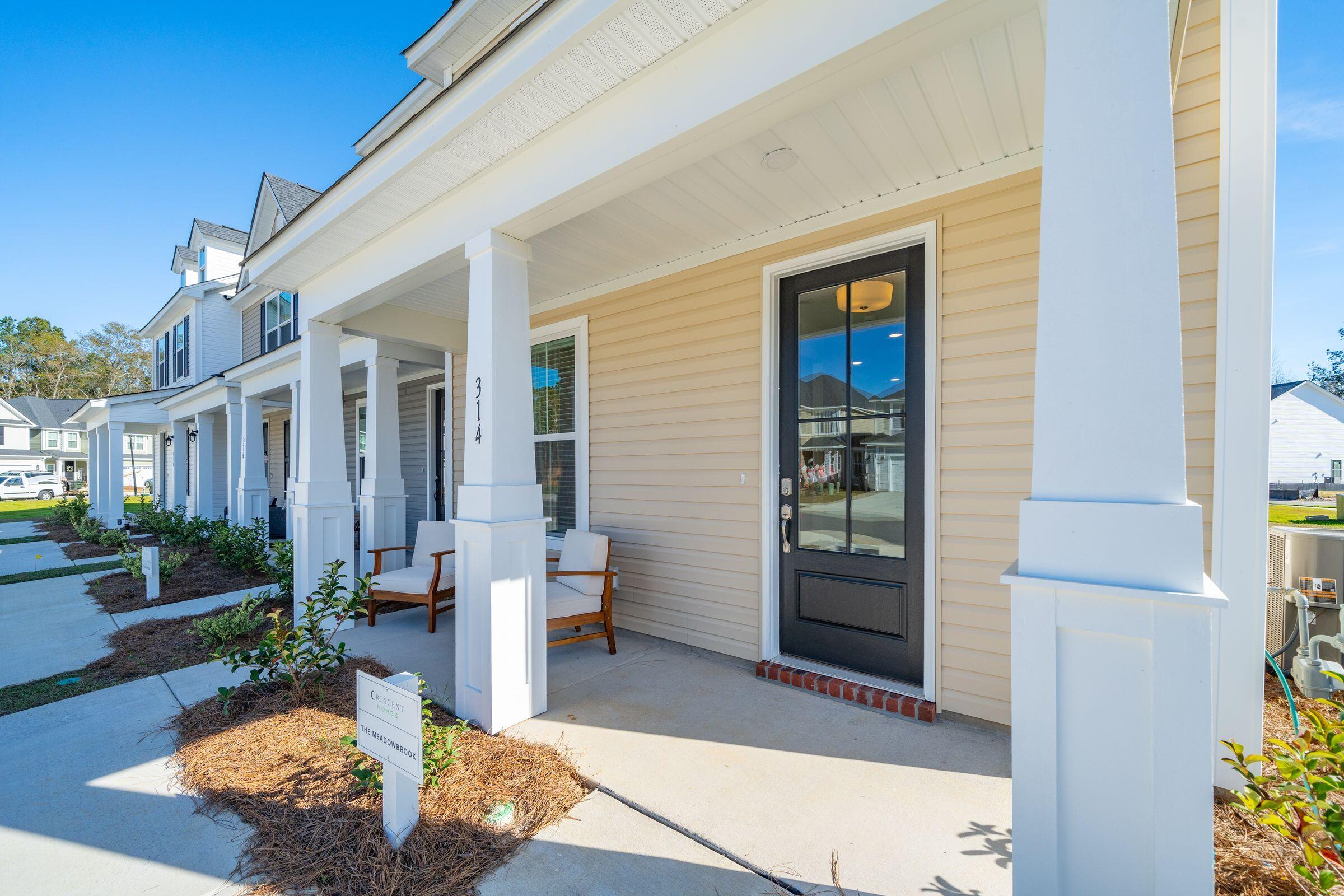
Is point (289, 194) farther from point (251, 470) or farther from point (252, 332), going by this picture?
point (251, 470)

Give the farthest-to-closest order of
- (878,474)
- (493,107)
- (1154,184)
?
(878,474), (493,107), (1154,184)

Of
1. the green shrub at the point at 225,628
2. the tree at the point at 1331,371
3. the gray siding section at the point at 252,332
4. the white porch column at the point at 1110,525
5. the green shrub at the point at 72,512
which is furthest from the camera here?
the tree at the point at 1331,371

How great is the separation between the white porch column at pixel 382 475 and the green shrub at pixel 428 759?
13.1 ft

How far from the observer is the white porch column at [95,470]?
13.3 m

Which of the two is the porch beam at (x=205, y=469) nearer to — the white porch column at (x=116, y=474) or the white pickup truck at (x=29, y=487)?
the white porch column at (x=116, y=474)

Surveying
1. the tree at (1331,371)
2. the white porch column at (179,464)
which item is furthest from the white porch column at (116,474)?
the tree at (1331,371)

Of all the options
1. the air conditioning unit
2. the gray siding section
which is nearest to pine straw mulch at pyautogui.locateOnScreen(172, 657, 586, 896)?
the air conditioning unit

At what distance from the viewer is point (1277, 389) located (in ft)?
58.0

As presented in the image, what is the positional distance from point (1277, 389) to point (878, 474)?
75.5ft

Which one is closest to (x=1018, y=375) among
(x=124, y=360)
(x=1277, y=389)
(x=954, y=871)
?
(x=954, y=871)

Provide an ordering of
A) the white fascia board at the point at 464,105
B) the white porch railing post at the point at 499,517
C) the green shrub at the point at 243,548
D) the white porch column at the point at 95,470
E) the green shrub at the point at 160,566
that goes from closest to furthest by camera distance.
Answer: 1. the white fascia board at the point at 464,105
2. the white porch railing post at the point at 499,517
3. the green shrub at the point at 160,566
4. the green shrub at the point at 243,548
5. the white porch column at the point at 95,470

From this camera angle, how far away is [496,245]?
291cm

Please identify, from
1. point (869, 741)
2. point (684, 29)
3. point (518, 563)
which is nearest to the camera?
point (684, 29)

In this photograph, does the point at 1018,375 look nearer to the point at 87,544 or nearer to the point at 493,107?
the point at 493,107
